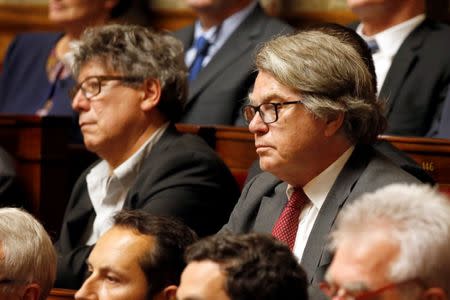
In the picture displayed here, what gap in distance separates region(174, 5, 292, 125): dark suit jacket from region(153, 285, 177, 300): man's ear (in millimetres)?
1435

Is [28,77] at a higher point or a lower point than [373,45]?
lower

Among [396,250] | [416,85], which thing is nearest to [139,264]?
[396,250]

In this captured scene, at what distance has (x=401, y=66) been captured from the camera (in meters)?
3.68

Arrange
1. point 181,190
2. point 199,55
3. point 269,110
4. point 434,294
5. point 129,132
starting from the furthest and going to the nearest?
point 199,55 < point 129,132 < point 181,190 < point 269,110 < point 434,294

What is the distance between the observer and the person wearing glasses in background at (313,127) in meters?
2.58

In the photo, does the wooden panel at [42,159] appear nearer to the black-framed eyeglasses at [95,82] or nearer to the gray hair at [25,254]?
the black-framed eyeglasses at [95,82]

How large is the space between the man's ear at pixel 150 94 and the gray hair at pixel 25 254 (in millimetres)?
980

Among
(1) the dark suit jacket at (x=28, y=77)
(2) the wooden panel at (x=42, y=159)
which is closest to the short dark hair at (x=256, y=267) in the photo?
(2) the wooden panel at (x=42, y=159)

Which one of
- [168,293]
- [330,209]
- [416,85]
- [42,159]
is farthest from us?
[42,159]

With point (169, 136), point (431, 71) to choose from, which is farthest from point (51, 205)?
point (431, 71)

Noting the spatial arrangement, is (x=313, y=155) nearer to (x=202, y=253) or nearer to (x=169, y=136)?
(x=202, y=253)

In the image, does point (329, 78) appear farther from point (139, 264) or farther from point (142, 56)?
point (142, 56)

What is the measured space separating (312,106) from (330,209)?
0.25 metres

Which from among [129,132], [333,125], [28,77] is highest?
[333,125]
